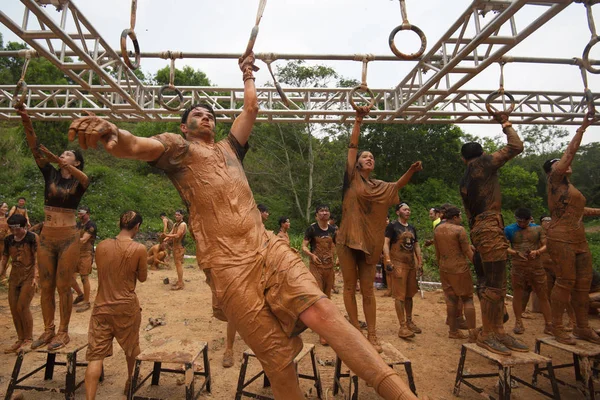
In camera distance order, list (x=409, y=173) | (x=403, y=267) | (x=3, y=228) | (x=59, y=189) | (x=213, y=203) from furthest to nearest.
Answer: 1. (x=3, y=228)
2. (x=403, y=267)
3. (x=59, y=189)
4. (x=409, y=173)
5. (x=213, y=203)

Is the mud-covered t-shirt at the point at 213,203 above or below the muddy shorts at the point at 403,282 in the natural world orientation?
above

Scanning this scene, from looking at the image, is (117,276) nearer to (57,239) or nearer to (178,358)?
(178,358)

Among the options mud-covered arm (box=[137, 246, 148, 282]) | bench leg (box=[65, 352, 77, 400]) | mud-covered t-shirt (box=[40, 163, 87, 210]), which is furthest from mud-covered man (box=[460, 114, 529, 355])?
mud-covered t-shirt (box=[40, 163, 87, 210])

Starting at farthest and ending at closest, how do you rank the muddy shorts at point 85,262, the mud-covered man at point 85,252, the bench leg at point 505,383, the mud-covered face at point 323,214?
the muddy shorts at point 85,262 < the mud-covered man at point 85,252 < the mud-covered face at point 323,214 < the bench leg at point 505,383

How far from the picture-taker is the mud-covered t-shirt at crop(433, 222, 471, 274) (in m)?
5.56

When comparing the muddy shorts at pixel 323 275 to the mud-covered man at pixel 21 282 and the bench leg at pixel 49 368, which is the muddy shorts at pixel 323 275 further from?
the mud-covered man at pixel 21 282

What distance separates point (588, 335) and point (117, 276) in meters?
5.67

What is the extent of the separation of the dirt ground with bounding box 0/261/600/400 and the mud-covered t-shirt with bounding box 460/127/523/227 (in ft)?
7.31

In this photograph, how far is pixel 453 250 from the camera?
564 cm

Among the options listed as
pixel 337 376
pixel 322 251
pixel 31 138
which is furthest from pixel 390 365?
pixel 31 138

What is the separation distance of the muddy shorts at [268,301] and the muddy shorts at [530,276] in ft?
17.9

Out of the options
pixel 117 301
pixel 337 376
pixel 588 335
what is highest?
pixel 117 301

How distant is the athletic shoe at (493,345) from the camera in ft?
12.2

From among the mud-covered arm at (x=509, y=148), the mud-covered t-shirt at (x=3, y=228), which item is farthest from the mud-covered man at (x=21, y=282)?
the mud-covered arm at (x=509, y=148)
